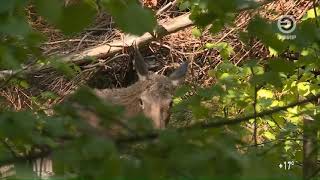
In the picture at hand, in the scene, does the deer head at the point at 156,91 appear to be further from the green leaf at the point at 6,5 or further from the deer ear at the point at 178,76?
the green leaf at the point at 6,5

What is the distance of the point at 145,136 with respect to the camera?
145cm

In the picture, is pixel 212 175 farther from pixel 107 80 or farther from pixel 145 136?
pixel 107 80

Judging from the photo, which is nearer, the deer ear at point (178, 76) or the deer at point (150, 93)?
the deer at point (150, 93)

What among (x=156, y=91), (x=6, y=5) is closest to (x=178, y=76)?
(x=156, y=91)

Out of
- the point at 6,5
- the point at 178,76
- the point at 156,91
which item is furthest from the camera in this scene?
the point at 178,76

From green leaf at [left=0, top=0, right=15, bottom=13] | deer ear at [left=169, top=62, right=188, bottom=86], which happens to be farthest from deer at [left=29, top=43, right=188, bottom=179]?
green leaf at [left=0, top=0, right=15, bottom=13]

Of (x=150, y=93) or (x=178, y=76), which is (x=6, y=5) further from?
(x=178, y=76)

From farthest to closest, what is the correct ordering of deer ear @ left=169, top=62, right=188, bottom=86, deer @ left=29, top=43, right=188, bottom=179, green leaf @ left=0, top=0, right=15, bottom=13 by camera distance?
deer ear @ left=169, top=62, right=188, bottom=86
deer @ left=29, top=43, right=188, bottom=179
green leaf @ left=0, top=0, right=15, bottom=13

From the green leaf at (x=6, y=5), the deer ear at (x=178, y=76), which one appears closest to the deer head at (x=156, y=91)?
the deer ear at (x=178, y=76)

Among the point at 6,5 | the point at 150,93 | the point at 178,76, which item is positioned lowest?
the point at 6,5

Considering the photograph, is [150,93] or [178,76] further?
[178,76]

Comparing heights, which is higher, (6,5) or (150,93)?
(150,93)

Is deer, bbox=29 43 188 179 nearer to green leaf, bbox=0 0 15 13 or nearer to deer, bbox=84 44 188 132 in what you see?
deer, bbox=84 44 188 132

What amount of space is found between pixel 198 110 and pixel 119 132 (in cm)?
86
